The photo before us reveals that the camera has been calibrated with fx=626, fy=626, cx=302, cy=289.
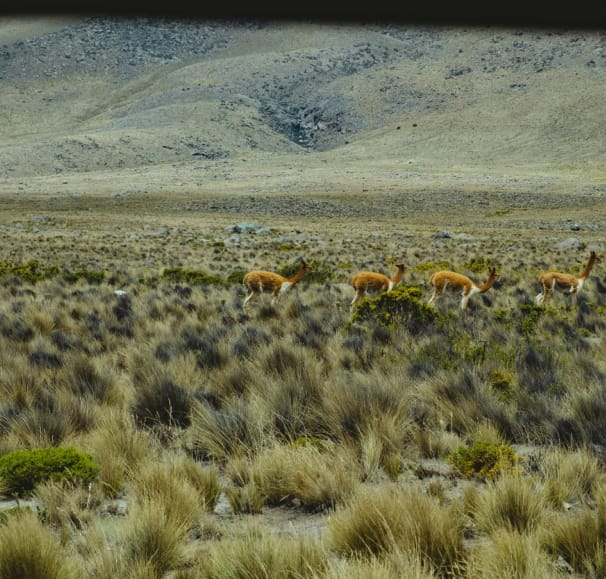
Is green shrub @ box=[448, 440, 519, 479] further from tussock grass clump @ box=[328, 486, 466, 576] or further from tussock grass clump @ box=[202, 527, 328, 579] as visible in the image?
tussock grass clump @ box=[202, 527, 328, 579]

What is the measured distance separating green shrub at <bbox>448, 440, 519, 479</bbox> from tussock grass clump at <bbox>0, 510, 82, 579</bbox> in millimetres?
2629

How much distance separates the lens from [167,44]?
186500mm

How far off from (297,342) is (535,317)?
4.57 m

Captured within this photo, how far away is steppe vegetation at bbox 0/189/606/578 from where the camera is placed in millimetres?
3062

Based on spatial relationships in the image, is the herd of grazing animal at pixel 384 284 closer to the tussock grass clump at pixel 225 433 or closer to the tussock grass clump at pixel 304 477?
the tussock grass clump at pixel 225 433

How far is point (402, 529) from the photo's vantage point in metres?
3.16

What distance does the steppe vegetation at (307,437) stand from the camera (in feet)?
10.0

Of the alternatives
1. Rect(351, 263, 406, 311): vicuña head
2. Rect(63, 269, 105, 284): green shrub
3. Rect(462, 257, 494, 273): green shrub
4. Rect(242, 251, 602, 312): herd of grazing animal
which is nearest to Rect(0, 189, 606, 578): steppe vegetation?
Rect(242, 251, 602, 312): herd of grazing animal

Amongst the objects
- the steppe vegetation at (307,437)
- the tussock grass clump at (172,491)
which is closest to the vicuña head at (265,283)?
the steppe vegetation at (307,437)

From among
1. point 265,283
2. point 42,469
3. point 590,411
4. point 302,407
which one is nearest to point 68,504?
point 42,469

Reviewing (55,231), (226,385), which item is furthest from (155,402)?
(55,231)

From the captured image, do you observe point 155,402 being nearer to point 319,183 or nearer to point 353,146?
point 319,183

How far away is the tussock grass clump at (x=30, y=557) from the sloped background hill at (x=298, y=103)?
63.0 metres

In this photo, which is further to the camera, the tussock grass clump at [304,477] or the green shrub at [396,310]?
the green shrub at [396,310]
